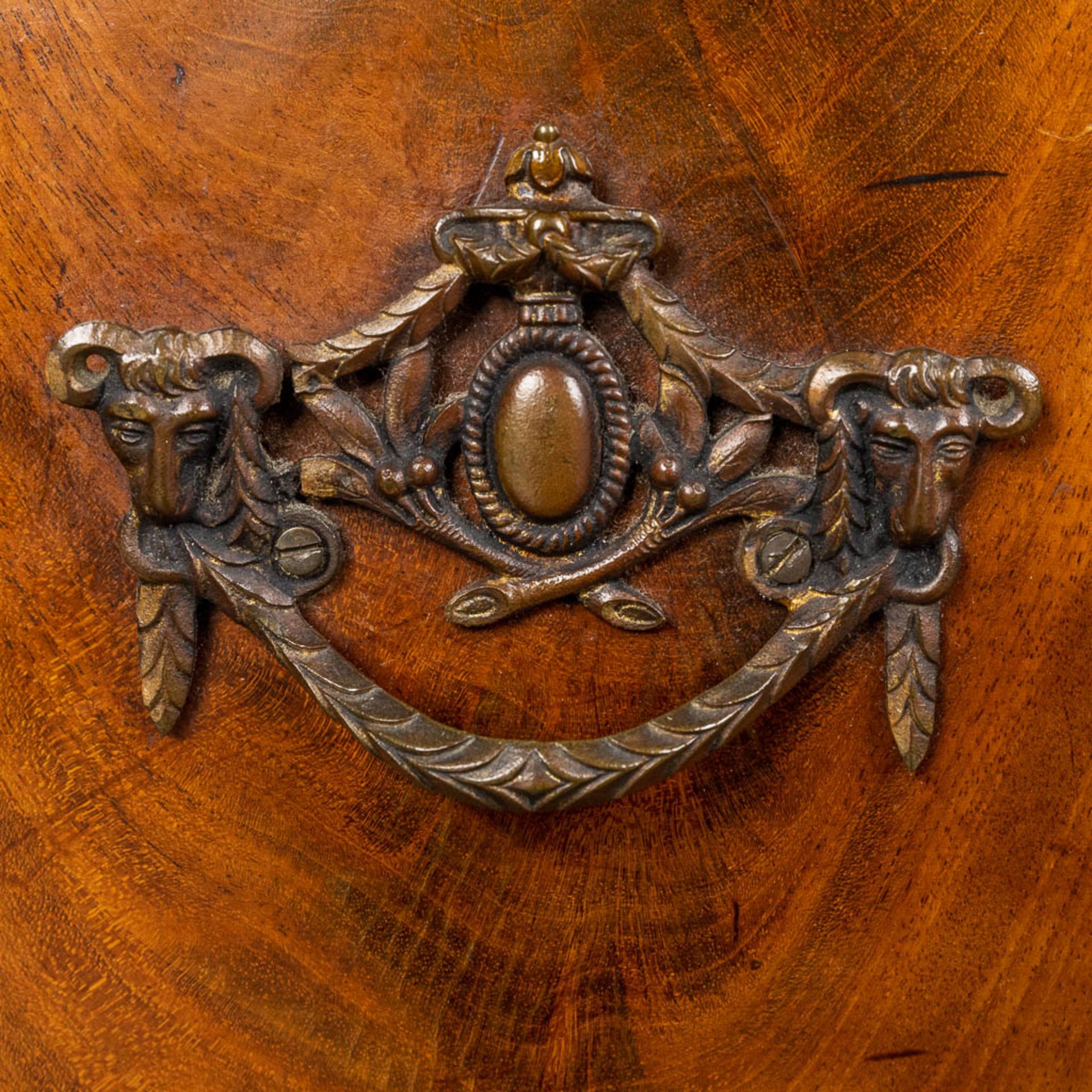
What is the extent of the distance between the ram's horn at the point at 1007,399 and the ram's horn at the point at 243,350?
0.34 metres

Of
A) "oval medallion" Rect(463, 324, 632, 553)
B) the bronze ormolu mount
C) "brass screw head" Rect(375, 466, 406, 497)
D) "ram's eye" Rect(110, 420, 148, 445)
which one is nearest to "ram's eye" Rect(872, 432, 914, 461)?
the bronze ormolu mount

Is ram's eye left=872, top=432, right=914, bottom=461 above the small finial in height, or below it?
below

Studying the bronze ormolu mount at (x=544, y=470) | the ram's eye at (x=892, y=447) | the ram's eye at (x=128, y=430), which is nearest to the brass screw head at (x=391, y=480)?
the bronze ormolu mount at (x=544, y=470)

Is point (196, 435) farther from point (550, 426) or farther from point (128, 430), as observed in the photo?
point (550, 426)

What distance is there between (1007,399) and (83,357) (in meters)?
0.45

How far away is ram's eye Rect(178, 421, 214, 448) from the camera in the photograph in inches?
25.0

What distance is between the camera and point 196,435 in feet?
2.10

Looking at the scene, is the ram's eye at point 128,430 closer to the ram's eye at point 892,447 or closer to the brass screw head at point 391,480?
the brass screw head at point 391,480

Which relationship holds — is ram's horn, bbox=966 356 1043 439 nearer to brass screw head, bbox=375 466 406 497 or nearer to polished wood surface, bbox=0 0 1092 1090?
polished wood surface, bbox=0 0 1092 1090

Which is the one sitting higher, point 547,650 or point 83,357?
point 83,357

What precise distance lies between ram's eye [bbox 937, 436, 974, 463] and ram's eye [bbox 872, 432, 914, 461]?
0.01 metres

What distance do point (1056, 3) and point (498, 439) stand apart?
337 millimetres

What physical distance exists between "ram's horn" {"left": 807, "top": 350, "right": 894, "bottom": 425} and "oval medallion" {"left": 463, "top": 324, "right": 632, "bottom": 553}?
0.30ft

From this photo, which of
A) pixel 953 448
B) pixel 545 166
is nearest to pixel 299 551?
pixel 545 166
